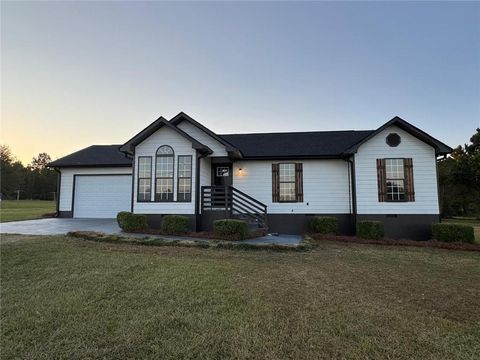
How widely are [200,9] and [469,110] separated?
17557 millimetres

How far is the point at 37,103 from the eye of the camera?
14.5 metres

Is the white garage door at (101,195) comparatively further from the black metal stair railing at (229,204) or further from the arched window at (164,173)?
the black metal stair railing at (229,204)

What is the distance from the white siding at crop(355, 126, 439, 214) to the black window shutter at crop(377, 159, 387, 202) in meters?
0.14

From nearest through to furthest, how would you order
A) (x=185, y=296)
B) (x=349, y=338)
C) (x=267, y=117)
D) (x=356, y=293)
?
(x=349, y=338) < (x=185, y=296) < (x=356, y=293) < (x=267, y=117)

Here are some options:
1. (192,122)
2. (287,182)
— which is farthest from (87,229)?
(287,182)

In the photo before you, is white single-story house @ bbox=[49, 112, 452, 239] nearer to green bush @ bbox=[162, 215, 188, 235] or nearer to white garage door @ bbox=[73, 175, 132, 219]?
green bush @ bbox=[162, 215, 188, 235]

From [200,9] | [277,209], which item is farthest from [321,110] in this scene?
[200,9]

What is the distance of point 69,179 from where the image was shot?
17.2 metres

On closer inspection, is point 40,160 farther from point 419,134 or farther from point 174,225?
point 419,134

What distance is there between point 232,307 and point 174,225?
7.15 m

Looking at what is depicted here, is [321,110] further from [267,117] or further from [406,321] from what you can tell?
[406,321]

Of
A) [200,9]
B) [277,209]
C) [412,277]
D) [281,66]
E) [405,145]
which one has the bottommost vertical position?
[412,277]

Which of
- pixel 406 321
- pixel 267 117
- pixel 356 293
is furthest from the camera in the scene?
pixel 267 117

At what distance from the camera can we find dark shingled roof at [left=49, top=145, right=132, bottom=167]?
16.9 m
